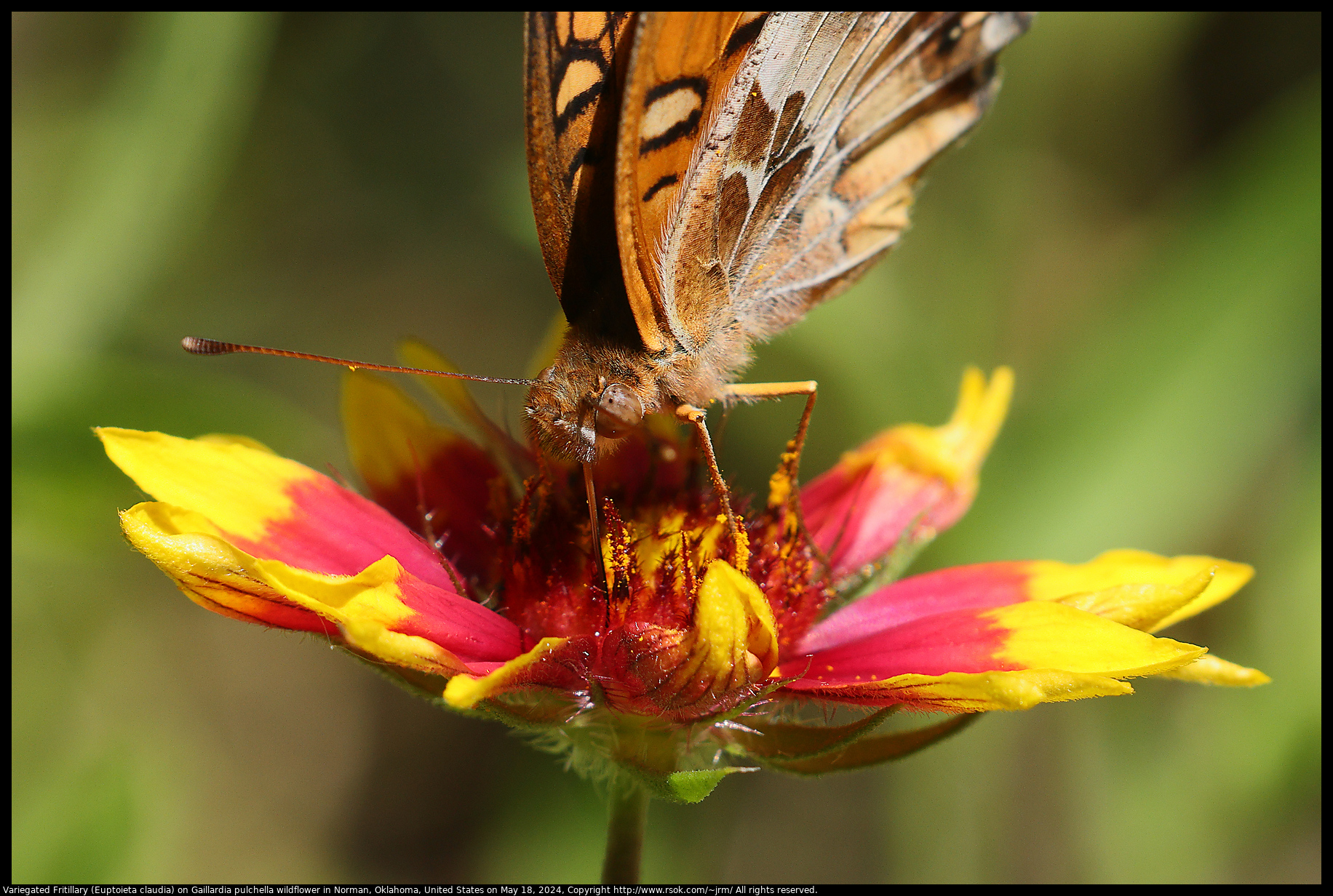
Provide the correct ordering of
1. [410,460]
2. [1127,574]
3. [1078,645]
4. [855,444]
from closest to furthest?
1. [1078,645]
2. [1127,574]
3. [410,460]
4. [855,444]

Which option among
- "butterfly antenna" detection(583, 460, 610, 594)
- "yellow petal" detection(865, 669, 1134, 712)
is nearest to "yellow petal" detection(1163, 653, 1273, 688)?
"yellow petal" detection(865, 669, 1134, 712)

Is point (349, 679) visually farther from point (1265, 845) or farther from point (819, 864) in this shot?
point (1265, 845)

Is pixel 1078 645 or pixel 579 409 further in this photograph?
pixel 579 409

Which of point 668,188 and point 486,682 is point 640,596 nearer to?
point 486,682

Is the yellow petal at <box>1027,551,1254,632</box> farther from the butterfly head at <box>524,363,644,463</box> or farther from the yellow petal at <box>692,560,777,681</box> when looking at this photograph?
the butterfly head at <box>524,363,644,463</box>

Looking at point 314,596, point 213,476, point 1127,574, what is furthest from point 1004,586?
point 213,476

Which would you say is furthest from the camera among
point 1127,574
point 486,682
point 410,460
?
point 410,460

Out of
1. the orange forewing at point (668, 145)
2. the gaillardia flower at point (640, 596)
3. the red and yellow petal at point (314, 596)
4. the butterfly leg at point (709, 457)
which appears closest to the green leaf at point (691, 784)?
the gaillardia flower at point (640, 596)
